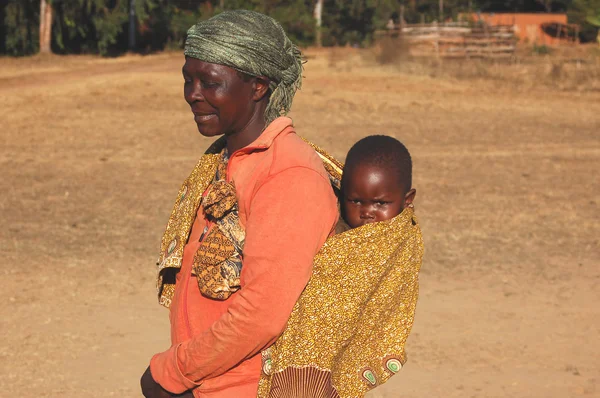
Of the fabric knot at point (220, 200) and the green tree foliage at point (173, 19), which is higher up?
the fabric knot at point (220, 200)

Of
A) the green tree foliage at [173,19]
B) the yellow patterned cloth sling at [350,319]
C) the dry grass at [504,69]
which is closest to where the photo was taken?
the yellow patterned cloth sling at [350,319]

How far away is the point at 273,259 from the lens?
78.7 inches

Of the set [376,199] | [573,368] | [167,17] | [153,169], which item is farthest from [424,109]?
[167,17]

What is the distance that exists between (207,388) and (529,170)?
9.56m

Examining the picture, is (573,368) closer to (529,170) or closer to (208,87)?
(208,87)

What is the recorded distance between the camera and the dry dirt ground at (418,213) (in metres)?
5.55

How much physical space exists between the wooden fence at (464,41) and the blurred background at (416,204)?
284 centimetres

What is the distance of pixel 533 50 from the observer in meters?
33.0

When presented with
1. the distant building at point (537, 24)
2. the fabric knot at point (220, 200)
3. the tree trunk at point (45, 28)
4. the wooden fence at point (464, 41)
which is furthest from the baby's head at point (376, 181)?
the distant building at point (537, 24)

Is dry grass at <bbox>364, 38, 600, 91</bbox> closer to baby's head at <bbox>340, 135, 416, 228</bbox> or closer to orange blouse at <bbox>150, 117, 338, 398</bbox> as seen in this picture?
baby's head at <bbox>340, 135, 416, 228</bbox>

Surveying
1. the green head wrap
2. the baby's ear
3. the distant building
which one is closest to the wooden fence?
the distant building

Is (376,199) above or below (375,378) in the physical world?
above

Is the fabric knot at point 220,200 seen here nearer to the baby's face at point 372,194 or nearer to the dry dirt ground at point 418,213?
the baby's face at point 372,194

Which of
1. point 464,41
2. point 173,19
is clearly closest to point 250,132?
point 464,41
